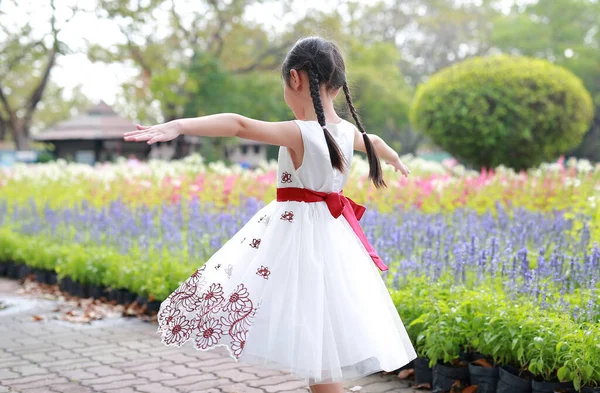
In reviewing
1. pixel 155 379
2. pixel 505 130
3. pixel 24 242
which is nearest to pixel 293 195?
pixel 155 379

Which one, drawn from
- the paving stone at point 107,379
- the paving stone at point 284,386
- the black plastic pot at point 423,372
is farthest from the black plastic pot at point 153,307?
the black plastic pot at point 423,372

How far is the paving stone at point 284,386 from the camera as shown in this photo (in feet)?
12.5

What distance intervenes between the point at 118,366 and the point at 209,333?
1827 mm

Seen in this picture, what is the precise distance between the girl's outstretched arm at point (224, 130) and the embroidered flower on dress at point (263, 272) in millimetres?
514

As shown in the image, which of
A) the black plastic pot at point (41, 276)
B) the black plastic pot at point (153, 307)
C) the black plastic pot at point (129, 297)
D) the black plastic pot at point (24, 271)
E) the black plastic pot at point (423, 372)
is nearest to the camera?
the black plastic pot at point (423, 372)

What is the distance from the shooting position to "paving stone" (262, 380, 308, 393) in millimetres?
3824

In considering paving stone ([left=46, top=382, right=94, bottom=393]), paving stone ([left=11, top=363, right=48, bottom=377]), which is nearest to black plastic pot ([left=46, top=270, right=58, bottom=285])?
paving stone ([left=11, top=363, right=48, bottom=377])

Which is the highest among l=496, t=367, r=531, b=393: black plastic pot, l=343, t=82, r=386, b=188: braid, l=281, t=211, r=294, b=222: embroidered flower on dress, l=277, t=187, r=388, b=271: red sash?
l=343, t=82, r=386, b=188: braid

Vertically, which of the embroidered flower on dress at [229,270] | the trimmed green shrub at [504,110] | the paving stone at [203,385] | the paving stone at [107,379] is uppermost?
the trimmed green shrub at [504,110]

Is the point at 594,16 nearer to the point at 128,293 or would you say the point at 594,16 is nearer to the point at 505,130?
the point at 505,130

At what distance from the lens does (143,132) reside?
251 centimetres

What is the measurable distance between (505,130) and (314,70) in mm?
10509

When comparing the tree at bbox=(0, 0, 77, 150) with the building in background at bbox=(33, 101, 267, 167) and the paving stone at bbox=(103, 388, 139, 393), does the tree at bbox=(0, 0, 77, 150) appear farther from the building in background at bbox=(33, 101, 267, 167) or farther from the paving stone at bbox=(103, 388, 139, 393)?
the paving stone at bbox=(103, 388, 139, 393)

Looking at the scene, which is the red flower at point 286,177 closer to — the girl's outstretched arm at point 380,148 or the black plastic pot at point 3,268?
the girl's outstretched arm at point 380,148
